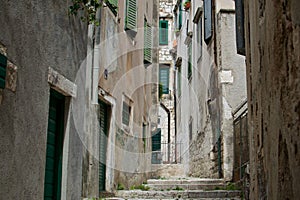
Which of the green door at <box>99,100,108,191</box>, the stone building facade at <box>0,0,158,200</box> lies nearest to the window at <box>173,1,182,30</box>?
the stone building facade at <box>0,0,158,200</box>

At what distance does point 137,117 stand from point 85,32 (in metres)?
6.18

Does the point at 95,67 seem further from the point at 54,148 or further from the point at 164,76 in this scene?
the point at 164,76

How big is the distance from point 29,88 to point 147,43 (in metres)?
9.87

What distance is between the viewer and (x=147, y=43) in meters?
14.7

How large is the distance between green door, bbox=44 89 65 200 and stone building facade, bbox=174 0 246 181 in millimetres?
6411

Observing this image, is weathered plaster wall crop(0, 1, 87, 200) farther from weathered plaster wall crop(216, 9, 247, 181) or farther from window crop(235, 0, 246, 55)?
weathered plaster wall crop(216, 9, 247, 181)

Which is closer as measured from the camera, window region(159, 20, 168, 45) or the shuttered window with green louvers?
the shuttered window with green louvers

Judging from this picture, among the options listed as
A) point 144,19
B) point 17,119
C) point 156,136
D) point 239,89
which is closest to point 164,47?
point 156,136

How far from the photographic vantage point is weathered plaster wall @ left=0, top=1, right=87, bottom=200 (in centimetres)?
444

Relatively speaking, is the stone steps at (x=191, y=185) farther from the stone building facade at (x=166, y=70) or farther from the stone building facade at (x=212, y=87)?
the stone building facade at (x=166, y=70)

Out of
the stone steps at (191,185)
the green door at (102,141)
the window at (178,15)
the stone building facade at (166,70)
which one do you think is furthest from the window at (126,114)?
the stone building facade at (166,70)

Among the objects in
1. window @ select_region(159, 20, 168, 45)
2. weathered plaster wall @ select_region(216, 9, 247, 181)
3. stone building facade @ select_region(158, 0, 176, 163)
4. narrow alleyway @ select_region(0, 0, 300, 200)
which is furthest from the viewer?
window @ select_region(159, 20, 168, 45)

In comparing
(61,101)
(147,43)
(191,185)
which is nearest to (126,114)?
(191,185)

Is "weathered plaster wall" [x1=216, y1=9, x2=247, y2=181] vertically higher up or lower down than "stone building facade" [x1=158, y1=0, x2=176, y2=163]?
lower down
